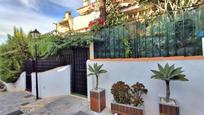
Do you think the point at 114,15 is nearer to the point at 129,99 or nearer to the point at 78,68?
the point at 78,68

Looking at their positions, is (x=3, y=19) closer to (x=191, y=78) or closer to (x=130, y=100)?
(x=130, y=100)

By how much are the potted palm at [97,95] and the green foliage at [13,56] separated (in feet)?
27.0

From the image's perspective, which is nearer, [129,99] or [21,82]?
[129,99]

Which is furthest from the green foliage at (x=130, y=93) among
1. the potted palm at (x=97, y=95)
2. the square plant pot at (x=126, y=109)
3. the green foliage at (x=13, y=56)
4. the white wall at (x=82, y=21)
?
the green foliage at (x=13, y=56)

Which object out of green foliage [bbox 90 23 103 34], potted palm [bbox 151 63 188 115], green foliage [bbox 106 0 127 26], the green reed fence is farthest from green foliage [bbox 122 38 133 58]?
potted palm [bbox 151 63 188 115]

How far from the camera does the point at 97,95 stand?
595cm

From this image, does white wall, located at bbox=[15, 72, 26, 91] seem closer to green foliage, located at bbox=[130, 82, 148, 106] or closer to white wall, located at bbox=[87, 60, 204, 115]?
white wall, located at bbox=[87, 60, 204, 115]

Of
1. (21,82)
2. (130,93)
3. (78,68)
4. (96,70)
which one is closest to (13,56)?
(21,82)

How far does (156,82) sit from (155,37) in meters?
1.57

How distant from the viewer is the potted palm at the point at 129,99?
4914mm

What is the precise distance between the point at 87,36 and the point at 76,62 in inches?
80.1

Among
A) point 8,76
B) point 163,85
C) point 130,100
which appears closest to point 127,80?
point 130,100

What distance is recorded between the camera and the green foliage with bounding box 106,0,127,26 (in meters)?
7.64

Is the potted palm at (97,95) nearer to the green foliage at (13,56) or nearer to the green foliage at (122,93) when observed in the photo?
the green foliage at (122,93)
